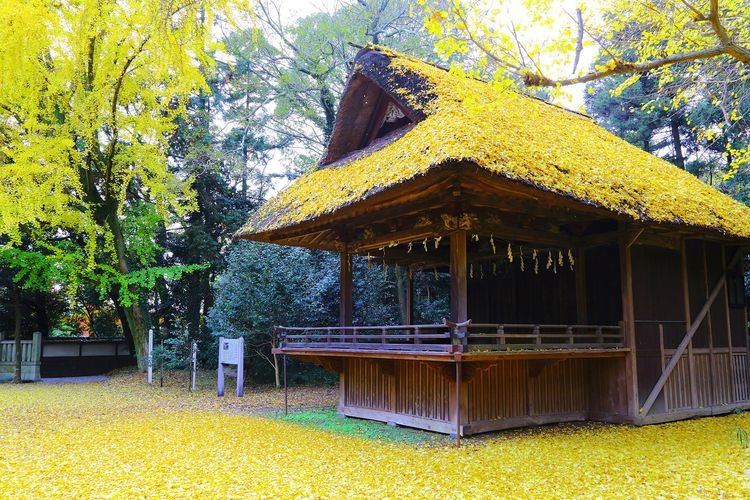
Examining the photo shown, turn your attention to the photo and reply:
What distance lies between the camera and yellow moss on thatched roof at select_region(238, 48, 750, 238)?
7.71 m

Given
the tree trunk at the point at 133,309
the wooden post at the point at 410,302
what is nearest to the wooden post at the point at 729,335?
the wooden post at the point at 410,302

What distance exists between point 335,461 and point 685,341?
7.10 m

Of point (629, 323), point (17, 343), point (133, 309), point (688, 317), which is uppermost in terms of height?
point (133, 309)

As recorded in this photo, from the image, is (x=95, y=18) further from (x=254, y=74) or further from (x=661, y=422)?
(x=661, y=422)

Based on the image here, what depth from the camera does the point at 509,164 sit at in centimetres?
755

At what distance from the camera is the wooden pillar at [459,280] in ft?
26.8

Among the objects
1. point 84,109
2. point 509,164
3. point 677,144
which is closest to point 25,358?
point 84,109

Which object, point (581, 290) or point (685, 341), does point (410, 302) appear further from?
point (685, 341)

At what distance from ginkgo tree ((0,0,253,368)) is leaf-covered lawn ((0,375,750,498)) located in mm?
6541

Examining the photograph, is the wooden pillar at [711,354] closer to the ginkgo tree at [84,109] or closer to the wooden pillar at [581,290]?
the wooden pillar at [581,290]

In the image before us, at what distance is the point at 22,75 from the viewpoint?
13.5 m

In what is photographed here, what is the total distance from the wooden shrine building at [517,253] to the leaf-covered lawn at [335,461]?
0.78 meters

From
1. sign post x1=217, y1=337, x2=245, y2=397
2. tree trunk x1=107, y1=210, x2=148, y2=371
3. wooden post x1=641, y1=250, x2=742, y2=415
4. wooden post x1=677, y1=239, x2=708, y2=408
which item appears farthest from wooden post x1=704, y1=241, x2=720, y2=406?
tree trunk x1=107, y1=210, x2=148, y2=371

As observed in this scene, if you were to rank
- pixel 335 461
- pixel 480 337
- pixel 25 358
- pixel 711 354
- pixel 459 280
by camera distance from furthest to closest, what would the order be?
pixel 25 358, pixel 711 354, pixel 480 337, pixel 459 280, pixel 335 461
